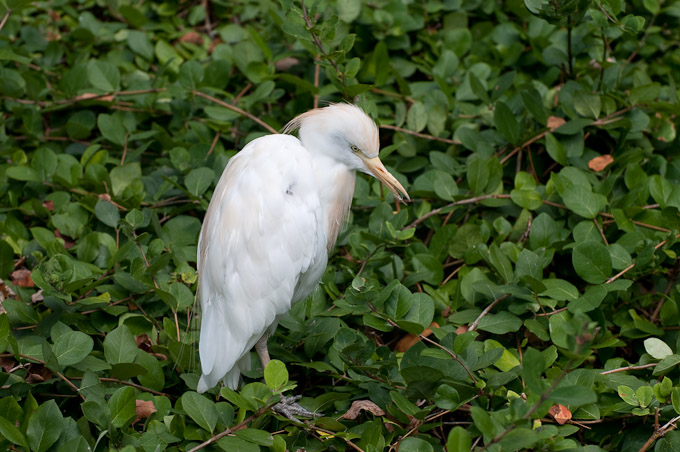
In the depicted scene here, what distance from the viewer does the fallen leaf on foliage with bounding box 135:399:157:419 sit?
198cm

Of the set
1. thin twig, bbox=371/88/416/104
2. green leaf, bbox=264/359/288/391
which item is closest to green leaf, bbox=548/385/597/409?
green leaf, bbox=264/359/288/391

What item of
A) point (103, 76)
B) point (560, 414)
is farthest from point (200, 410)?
point (103, 76)

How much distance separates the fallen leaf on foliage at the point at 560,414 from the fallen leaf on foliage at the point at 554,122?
3.82ft

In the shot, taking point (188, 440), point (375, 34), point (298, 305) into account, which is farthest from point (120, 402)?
point (375, 34)

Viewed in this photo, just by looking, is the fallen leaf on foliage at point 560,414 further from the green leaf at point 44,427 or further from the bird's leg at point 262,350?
the green leaf at point 44,427

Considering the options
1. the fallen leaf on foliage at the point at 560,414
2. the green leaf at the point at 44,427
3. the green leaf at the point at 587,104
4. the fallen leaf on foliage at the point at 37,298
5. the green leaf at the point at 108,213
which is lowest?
the fallen leaf on foliage at the point at 560,414

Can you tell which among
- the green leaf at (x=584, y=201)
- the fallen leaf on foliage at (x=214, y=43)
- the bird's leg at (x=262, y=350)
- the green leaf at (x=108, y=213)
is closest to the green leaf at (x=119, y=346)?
the bird's leg at (x=262, y=350)

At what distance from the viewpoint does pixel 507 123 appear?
2635 millimetres

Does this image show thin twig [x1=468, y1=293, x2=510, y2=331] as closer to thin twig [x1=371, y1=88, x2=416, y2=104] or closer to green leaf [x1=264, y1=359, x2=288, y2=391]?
green leaf [x1=264, y1=359, x2=288, y2=391]

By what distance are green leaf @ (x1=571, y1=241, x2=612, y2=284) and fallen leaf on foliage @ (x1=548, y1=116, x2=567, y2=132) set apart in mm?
687

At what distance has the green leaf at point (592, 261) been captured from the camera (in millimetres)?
2125

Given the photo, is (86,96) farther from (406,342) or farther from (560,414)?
(560,414)

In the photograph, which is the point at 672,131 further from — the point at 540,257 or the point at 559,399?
the point at 559,399

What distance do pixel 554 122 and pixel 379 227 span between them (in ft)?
2.73
